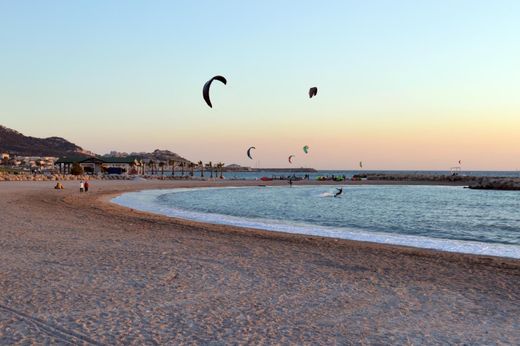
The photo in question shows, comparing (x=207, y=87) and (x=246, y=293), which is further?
(x=207, y=87)

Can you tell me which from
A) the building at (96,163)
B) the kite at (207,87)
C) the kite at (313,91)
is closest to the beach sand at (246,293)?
the kite at (207,87)

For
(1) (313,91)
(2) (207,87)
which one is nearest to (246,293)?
(2) (207,87)

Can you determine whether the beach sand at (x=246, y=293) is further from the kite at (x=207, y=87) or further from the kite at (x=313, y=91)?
the kite at (x=313, y=91)

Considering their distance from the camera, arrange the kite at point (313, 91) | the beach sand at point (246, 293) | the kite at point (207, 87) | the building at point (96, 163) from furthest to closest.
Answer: the building at point (96, 163), the kite at point (313, 91), the kite at point (207, 87), the beach sand at point (246, 293)

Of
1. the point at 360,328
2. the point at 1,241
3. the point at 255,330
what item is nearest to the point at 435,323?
the point at 360,328

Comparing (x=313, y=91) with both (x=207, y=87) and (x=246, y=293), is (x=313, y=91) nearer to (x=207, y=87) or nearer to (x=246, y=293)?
(x=207, y=87)

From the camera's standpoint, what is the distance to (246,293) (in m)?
7.37

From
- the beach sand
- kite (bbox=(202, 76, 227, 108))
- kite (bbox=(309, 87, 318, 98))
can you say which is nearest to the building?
kite (bbox=(309, 87, 318, 98))

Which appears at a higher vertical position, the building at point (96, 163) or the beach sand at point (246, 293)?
the building at point (96, 163)

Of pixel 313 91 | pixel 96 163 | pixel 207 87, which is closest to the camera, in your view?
pixel 207 87

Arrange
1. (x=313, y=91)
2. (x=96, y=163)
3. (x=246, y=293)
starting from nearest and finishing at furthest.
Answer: (x=246, y=293) < (x=313, y=91) < (x=96, y=163)

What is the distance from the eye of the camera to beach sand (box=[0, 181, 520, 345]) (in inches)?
214

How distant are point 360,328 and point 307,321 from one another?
2.18ft

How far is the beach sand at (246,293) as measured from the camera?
5441mm
